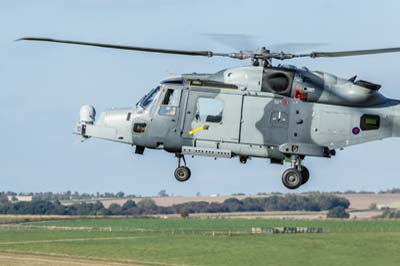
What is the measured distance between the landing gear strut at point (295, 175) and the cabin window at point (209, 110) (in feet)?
8.57

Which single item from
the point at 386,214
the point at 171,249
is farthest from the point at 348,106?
the point at 386,214

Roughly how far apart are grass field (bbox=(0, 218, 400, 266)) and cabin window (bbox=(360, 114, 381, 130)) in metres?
66.4

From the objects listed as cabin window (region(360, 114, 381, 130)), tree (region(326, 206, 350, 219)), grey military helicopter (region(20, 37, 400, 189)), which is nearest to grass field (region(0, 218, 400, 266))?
tree (region(326, 206, 350, 219))

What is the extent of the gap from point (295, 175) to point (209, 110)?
3.30m

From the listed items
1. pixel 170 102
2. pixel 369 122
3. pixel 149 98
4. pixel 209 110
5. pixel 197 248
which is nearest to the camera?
pixel 369 122

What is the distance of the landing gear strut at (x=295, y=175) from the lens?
30.5 metres

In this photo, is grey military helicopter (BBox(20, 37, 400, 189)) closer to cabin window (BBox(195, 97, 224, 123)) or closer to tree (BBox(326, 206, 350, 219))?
cabin window (BBox(195, 97, 224, 123))

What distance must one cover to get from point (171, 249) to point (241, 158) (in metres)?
91.4

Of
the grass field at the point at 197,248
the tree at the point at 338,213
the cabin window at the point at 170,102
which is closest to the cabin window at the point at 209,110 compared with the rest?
the cabin window at the point at 170,102

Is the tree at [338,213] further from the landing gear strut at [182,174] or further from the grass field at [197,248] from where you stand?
the landing gear strut at [182,174]

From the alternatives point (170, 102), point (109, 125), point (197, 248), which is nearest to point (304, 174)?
point (170, 102)

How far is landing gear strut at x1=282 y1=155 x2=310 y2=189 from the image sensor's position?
99.9ft

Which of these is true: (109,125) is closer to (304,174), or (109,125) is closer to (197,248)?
(304,174)

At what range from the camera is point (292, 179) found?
3050 cm
